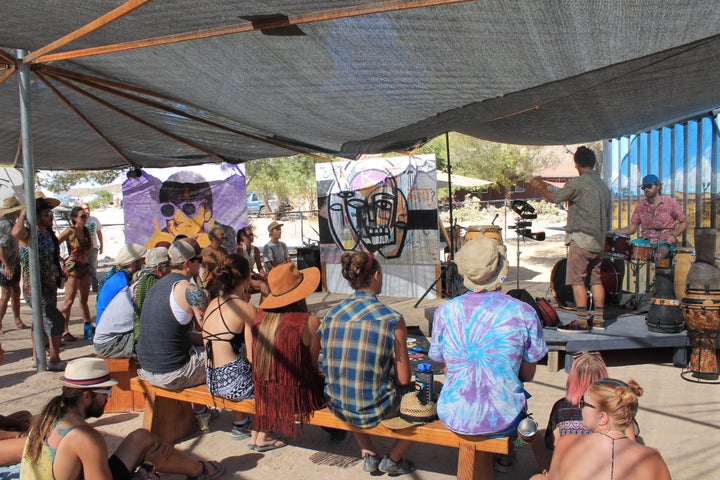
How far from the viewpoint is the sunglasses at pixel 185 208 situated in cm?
1191

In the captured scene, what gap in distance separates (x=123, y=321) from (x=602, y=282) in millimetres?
5293

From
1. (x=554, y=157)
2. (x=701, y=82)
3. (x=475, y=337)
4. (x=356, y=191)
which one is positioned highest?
(x=554, y=157)

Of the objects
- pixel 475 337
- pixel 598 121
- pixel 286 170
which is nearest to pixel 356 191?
pixel 598 121

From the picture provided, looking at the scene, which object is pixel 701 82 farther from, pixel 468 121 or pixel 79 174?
pixel 79 174

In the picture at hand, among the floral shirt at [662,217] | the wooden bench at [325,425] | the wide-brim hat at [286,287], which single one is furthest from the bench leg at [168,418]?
the floral shirt at [662,217]

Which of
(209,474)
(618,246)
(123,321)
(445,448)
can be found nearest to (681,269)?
(618,246)

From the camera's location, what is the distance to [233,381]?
3.70m

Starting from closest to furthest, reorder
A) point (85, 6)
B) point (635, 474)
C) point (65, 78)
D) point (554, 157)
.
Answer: point (635, 474) → point (85, 6) → point (65, 78) → point (554, 157)

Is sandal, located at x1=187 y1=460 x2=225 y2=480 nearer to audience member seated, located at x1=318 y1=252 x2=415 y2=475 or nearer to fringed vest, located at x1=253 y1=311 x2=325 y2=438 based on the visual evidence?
fringed vest, located at x1=253 y1=311 x2=325 y2=438

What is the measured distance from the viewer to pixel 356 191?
1057 centimetres

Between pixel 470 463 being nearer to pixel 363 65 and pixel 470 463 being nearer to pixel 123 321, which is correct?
pixel 363 65

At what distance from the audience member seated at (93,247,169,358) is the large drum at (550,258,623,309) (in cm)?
461

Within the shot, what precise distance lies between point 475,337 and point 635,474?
39.0 inches

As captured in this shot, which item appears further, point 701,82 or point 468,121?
point 468,121
